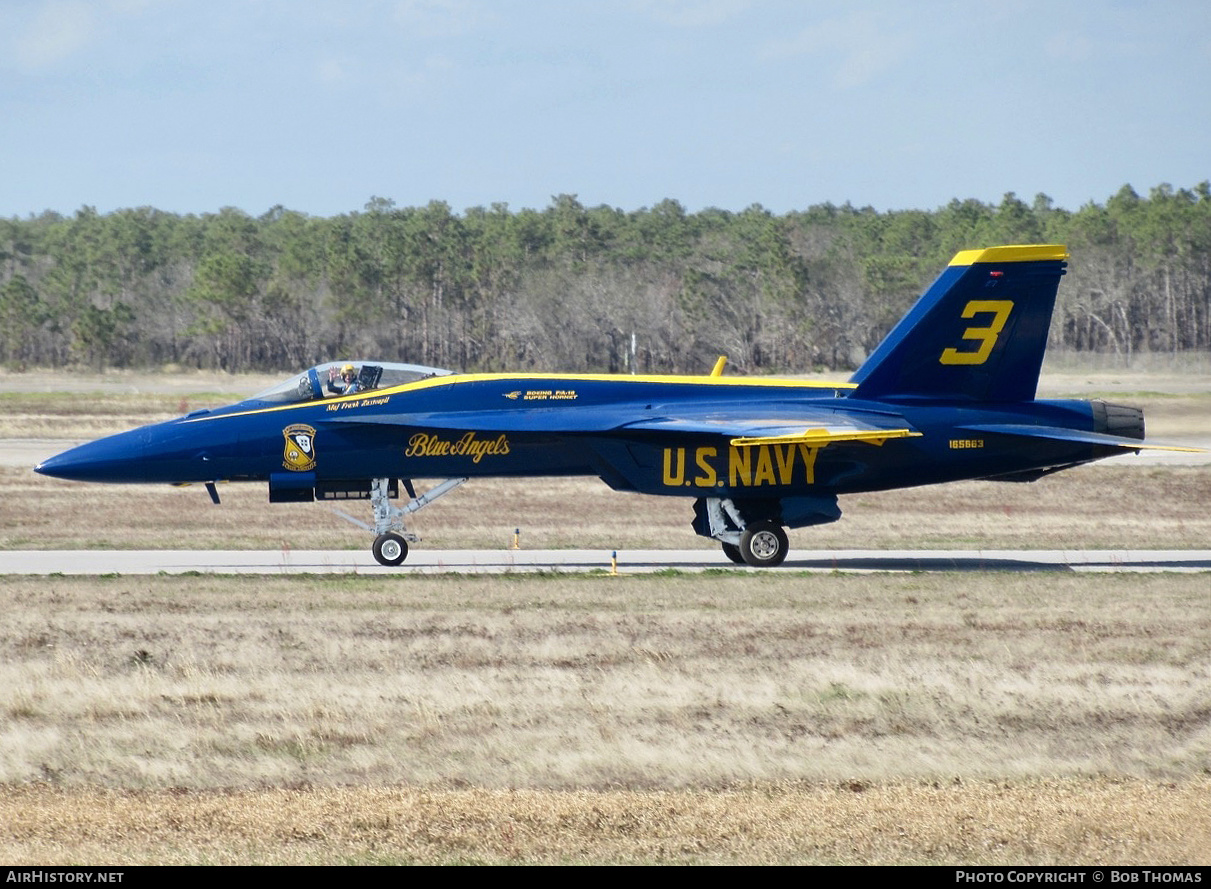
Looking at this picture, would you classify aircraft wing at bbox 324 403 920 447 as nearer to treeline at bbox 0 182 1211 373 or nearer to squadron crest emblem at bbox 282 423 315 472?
squadron crest emblem at bbox 282 423 315 472

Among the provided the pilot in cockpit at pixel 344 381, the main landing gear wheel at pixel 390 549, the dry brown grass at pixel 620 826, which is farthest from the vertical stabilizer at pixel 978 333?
the dry brown grass at pixel 620 826

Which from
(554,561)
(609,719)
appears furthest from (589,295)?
(609,719)

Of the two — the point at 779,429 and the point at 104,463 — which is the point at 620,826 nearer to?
the point at 779,429

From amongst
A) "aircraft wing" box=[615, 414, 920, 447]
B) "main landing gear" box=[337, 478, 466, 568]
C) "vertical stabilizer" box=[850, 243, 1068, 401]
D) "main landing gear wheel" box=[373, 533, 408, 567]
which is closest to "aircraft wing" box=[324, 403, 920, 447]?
"aircraft wing" box=[615, 414, 920, 447]

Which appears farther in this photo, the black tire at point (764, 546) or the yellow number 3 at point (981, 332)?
the black tire at point (764, 546)

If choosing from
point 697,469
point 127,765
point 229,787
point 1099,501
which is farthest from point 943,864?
point 1099,501

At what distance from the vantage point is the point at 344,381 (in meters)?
21.1

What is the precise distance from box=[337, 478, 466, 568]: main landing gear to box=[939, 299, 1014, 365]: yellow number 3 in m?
7.51

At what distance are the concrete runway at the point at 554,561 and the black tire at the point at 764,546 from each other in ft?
0.74

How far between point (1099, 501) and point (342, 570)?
18.2 m

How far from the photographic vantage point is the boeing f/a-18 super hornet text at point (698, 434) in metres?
20.7

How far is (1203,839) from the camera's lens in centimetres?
813

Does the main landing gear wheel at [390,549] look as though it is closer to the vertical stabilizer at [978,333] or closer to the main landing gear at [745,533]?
the main landing gear at [745,533]

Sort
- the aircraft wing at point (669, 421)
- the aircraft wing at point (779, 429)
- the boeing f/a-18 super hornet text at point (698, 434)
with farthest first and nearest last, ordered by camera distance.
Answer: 1. the boeing f/a-18 super hornet text at point (698, 434)
2. the aircraft wing at point (669, 421)
3. the aircraft wing at point (779, 429)
